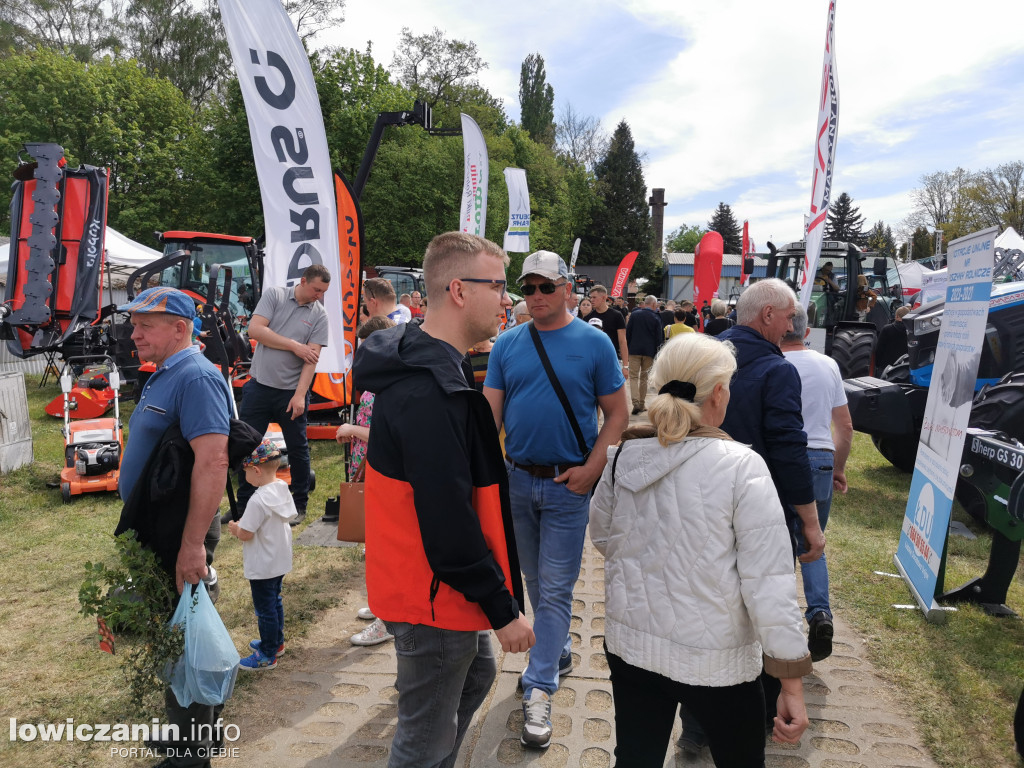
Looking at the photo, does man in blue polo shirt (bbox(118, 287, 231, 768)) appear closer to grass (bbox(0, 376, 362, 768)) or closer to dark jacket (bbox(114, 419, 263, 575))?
dark jacket (bbox(114, 419, 263, 575))

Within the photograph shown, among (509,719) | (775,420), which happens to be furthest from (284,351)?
(775,420)

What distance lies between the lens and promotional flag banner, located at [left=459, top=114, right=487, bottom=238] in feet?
36.3

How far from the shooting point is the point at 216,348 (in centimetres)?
796

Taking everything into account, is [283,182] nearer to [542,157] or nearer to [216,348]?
[216,348]

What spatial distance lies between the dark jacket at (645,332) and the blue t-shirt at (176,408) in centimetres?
824

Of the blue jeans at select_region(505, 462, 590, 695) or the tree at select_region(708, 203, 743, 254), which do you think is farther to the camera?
the tree at select_region(708, 203, 743, 254)

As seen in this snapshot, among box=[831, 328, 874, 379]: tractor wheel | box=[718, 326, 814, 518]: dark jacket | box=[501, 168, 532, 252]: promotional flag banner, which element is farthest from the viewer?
box=[501, 168, 532, 252]: promotional flag banner

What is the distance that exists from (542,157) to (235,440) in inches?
1721

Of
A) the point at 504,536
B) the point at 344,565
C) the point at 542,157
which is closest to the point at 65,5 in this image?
the point at 542,157

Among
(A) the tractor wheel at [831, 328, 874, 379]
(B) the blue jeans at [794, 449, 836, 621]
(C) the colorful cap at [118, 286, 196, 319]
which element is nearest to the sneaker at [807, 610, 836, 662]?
(B) the blue jeans at [794, 449, 836, 621]

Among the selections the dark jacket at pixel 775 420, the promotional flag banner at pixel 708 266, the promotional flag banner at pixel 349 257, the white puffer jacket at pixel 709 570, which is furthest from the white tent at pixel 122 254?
the white puffer jacket at pixel 709 570

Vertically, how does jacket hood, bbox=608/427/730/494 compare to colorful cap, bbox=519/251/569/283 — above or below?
below

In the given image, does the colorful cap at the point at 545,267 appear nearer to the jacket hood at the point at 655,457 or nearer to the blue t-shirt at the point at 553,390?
the blue t-shirt at the point at 553,390

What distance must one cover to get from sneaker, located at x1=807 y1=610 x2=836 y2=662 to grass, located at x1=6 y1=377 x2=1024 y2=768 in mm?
401
